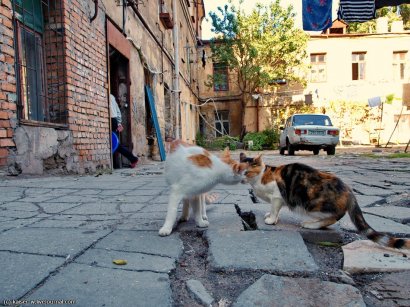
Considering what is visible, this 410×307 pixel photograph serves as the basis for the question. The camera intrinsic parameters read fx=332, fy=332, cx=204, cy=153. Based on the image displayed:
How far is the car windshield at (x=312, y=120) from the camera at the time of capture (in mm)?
12455

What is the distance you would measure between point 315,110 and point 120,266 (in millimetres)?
21533

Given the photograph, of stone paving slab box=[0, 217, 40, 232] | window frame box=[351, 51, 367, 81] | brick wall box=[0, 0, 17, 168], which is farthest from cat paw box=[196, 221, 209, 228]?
window frame box=[351, 51, 367, 81]

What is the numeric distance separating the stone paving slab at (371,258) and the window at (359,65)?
73.2ft

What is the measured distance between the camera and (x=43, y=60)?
4.80 m

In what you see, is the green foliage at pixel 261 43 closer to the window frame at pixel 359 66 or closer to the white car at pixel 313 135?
the window frame at pixel 359 66

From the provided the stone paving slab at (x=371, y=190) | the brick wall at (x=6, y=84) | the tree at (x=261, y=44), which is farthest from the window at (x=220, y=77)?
the stone paving slab at (x=371, y=190)

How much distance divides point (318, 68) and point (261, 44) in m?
5.06

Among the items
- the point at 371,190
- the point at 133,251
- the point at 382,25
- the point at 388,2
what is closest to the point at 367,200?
the point at 371,190

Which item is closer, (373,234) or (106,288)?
(106,288)

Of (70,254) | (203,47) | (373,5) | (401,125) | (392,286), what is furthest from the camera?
(203,47)

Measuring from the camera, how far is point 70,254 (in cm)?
152

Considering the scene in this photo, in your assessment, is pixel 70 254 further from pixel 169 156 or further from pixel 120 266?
pixel 169 156

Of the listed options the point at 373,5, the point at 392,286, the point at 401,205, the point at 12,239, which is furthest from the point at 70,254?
the point at 373,5

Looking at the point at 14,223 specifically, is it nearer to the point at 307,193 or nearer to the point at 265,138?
the point at 307,193
